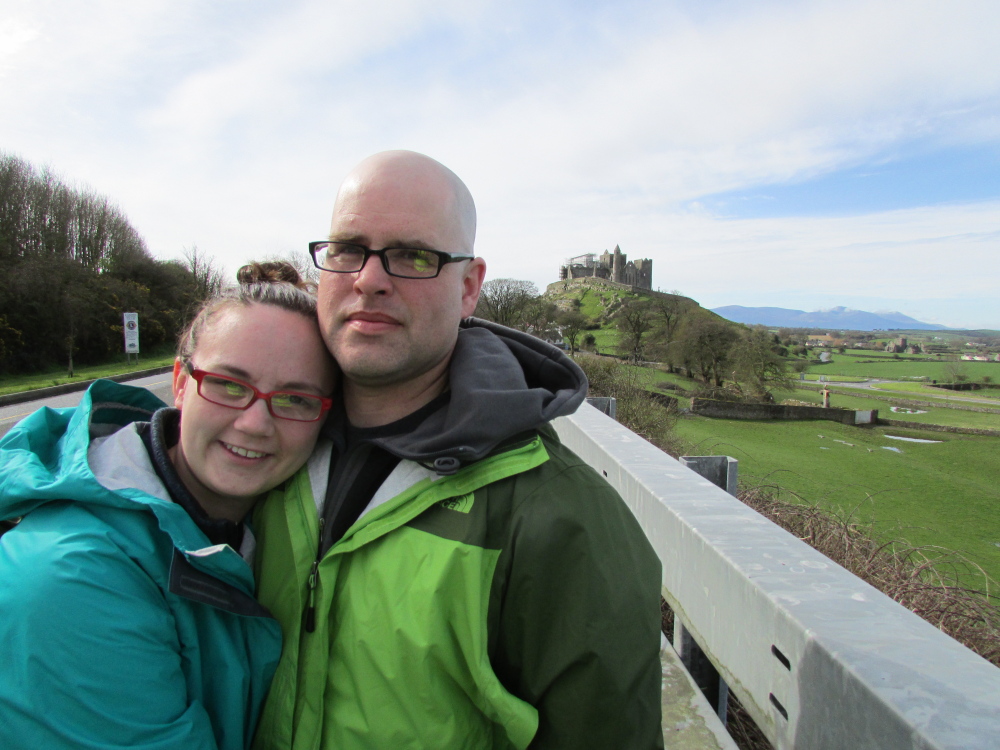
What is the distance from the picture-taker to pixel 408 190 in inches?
66.4

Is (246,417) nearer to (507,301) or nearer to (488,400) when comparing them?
(488,400)

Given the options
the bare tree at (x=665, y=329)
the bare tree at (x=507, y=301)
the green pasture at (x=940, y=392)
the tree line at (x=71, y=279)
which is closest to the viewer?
the tree line at (x=71, y=279)

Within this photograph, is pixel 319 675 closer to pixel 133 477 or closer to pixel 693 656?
pixel 133 477

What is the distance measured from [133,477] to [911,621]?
1842mm

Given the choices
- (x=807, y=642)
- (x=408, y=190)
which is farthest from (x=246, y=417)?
(x=807, y=642)

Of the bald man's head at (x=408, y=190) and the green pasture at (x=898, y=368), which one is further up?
the bald man's head at (x=408, y=190)

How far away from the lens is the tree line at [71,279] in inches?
979

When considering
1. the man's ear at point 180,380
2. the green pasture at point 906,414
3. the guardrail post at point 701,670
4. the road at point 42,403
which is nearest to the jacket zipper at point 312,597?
the man's ear at point 180,380

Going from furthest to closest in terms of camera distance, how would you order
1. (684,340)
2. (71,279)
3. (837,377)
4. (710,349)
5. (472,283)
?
1. (837,377)
2. (684,340)
3. (710,349)
4. (71,279)
5. (472,283)

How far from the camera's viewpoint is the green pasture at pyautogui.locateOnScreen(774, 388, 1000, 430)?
32.6m

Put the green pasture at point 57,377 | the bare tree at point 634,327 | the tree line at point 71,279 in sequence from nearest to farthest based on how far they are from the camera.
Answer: the green pasture at point 57,377 → the tree line at point 71,279 → the bare tree at point 634,327

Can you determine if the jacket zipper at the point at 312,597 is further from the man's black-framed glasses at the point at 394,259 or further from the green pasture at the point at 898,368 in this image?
the green pasture at the point at 898,368

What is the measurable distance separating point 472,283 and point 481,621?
1.08 m

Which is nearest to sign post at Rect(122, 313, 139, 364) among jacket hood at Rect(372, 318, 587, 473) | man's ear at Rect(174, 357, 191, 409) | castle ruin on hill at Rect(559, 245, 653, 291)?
man's ear at Rect(174, 357, 191, 409)
